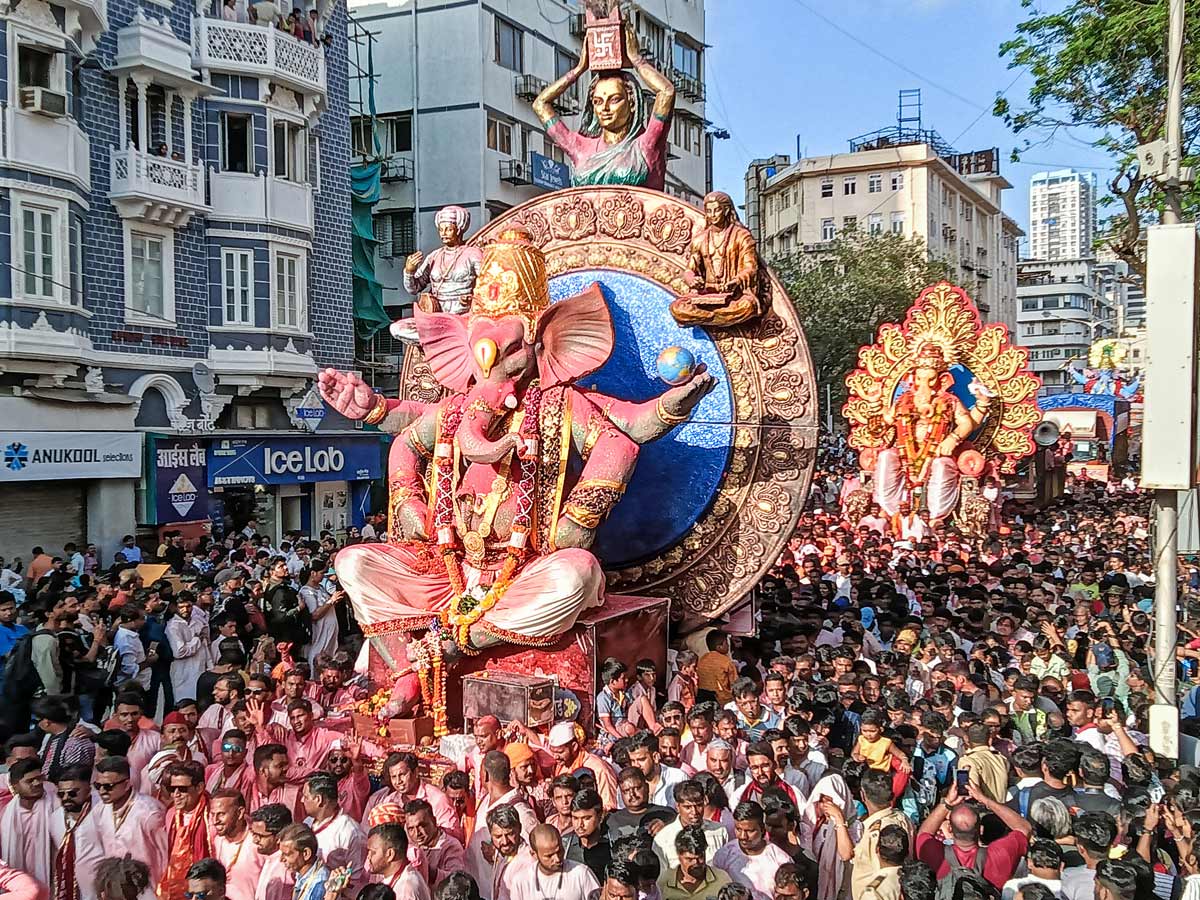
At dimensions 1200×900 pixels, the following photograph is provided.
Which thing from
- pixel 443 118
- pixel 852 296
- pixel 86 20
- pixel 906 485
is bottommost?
pixel 906 485

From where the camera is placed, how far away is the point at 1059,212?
15712cm

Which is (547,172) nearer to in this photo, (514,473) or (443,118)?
(443,118)

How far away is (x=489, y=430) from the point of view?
768 cm

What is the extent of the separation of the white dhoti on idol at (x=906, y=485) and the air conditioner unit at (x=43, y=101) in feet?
42.1

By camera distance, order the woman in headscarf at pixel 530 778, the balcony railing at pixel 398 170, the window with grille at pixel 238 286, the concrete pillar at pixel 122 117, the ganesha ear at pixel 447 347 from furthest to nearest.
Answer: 1. the balcony railing at pixel 398 170
2. the window with grille at pixel 238 286
3. the concrete pillar at pixel 122 117
4. the ganesha ear at pixel 447 347
5. the woman in headscarf at pixel 530 778

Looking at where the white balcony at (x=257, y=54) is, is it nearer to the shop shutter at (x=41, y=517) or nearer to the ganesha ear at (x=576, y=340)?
the shop shutter at (x=41, y=517)

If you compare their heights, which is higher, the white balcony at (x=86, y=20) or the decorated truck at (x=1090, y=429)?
the white balcony at (x=86, y=20)

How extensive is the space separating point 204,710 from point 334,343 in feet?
50.8

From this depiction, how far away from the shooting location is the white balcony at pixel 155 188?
17.6 metres

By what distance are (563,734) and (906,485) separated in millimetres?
10656

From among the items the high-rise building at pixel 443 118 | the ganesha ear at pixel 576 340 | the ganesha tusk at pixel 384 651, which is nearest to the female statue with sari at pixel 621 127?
the ganesha ear at pixel 576 340

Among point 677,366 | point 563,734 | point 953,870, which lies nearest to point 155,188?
point 677,366

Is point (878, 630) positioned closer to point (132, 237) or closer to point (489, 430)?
point (489, 430)

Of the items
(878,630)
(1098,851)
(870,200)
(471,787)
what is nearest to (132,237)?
(878,630)
